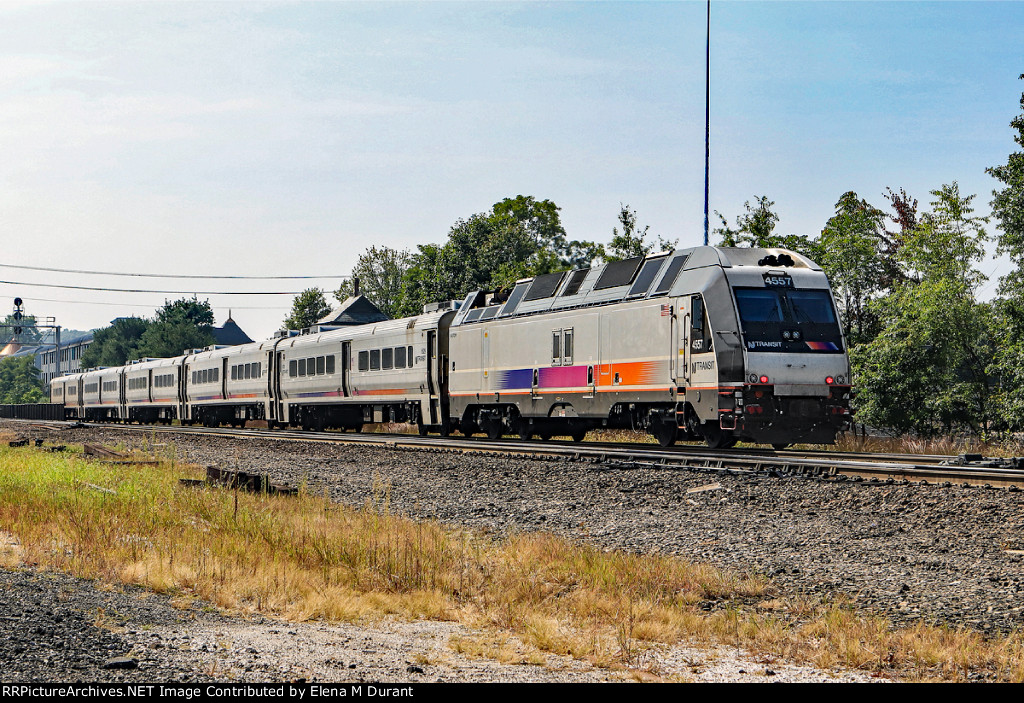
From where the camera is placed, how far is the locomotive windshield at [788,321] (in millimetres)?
17391

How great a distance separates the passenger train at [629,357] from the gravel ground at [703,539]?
3.26 m

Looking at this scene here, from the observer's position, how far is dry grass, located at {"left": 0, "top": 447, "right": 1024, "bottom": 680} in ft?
20.9

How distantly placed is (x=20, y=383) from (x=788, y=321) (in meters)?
170

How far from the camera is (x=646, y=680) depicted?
5.54m

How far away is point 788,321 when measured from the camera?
17766 mm

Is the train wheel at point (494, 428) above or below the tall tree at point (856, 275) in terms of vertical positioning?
below

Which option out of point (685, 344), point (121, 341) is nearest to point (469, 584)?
point (685, 344)

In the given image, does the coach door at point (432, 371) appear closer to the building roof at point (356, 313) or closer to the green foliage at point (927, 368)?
the green foliage at point (927, 368)

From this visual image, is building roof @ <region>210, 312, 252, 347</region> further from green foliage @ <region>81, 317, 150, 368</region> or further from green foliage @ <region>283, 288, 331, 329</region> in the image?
green foliage @ <region>283, 288, 331, 329</region>

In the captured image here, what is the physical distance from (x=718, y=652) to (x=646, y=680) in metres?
1.13

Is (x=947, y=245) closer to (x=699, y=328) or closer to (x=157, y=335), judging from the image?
(x=699, y=328)

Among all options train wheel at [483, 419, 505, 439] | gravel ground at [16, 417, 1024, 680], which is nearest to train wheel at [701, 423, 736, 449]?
gravel ground at [16, 417, 1024, 680]

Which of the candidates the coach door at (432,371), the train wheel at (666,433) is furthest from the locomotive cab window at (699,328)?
the coach door at (432,371)
